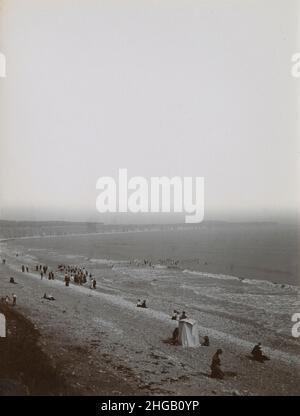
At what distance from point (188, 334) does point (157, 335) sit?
183 centimetres

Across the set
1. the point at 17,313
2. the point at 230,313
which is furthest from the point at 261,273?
the point at 17,313

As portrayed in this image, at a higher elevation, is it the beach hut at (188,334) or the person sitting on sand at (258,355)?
the beach hut at (188,334)

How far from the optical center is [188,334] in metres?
15.0

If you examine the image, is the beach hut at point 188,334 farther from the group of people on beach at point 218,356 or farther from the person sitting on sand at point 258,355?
the person sitting on sand at point 258,355

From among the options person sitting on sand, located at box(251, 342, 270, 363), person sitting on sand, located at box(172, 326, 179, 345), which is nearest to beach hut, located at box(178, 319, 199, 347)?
person sitting on sand, located at box(172, 326, 179, 345)

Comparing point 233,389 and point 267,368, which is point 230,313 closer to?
point 267,368

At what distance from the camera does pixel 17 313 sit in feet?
55.4

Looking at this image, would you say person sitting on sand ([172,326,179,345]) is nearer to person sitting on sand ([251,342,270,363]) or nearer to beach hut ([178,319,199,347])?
beach hut ([178,319,199,347])

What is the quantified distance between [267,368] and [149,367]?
4226mm

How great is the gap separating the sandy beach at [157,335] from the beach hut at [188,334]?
0.96 ft

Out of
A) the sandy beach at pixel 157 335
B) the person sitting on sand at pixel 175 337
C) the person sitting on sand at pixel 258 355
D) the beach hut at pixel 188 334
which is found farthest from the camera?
the person sitting on sand at pixel 175 337

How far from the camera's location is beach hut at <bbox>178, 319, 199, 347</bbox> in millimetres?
14859

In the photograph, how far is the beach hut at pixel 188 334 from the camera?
14.9m

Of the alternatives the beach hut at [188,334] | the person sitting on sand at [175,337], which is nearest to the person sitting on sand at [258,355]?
the beach hut at [188,334]
